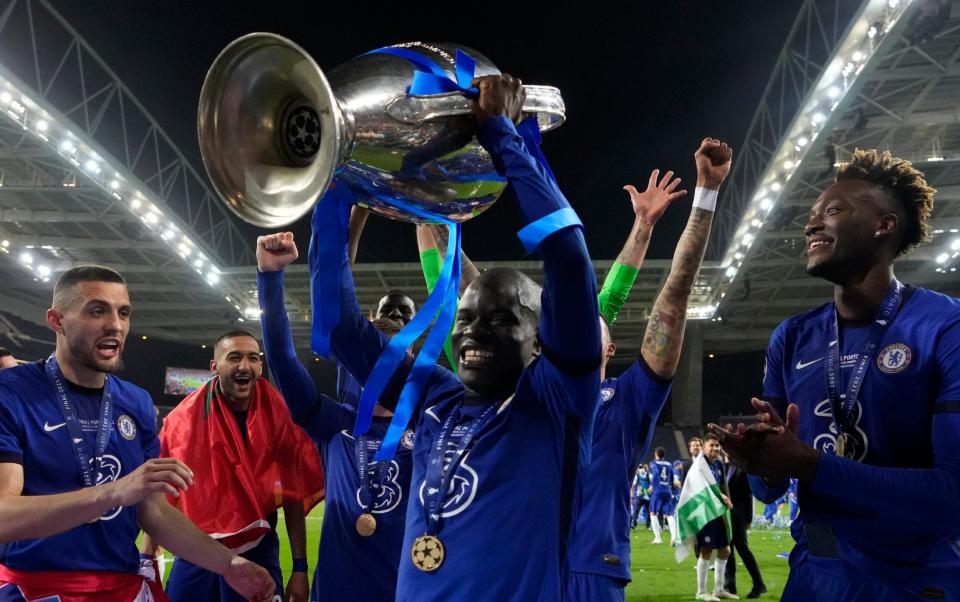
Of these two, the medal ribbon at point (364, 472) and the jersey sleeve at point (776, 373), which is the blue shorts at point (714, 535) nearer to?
the medal ribbon at point (364, 472)

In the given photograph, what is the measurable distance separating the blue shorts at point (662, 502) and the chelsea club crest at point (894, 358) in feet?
51.0

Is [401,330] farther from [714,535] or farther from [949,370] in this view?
[714,535]

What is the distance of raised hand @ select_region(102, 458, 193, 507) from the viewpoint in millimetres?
2627

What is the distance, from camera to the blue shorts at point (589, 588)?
11.1 feet

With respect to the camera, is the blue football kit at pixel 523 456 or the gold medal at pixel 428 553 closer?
the blue football kit at pixel 523 456

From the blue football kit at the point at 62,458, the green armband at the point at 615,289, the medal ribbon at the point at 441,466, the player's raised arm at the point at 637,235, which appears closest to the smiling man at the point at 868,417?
the medal ribbon at the point at 441,466

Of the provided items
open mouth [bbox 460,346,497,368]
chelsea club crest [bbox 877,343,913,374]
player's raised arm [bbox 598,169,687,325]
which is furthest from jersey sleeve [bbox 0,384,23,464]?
chelsea club crest [bbox 877,343,913,374]

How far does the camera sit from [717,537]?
9477 mm

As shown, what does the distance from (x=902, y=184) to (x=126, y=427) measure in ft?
10.2

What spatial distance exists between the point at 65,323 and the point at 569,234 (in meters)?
2.38

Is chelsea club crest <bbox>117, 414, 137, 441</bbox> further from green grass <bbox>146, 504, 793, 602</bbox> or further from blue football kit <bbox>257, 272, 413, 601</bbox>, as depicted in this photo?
green grass <bbox>146, 504, 793, 602</bbox>

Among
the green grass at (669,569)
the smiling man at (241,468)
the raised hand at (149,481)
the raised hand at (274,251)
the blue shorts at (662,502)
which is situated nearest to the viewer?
the raised hand at (149,481)

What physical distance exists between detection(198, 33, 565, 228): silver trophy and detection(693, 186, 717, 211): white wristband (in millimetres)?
1432

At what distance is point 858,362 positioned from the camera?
7.94ft
